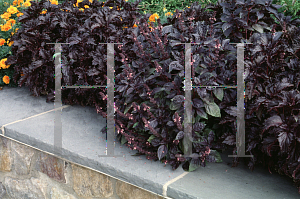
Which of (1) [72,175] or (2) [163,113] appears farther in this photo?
(1) [72,175]

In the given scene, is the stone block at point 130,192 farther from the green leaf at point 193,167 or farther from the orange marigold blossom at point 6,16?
the orange marigold blossom at point 6,16

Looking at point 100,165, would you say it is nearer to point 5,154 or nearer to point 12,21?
point 5,154

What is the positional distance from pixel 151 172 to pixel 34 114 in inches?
54.7

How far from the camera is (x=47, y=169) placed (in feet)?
7.07

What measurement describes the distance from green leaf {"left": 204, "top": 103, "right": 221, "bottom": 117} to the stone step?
0.35 metres

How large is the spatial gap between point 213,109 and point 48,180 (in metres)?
1.41

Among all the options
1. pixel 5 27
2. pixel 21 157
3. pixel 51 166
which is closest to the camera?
pixel 51 166

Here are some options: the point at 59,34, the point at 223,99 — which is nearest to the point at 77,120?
the point at 59,34

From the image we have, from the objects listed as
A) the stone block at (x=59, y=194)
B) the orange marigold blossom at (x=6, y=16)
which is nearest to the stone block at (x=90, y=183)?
the stone block at (x=59, y=194)

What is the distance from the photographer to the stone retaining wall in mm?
1811

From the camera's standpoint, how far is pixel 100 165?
1.77 meters

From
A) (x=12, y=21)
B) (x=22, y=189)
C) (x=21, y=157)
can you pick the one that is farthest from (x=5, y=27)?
(x=22, y=189)

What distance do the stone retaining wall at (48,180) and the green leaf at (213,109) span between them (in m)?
0.55

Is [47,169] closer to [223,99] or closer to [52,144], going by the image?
[52,144]
